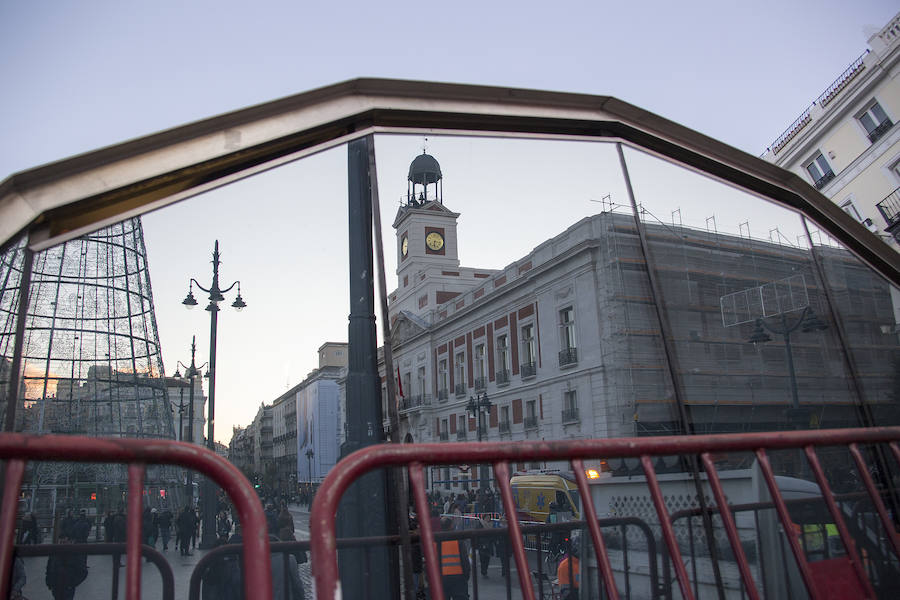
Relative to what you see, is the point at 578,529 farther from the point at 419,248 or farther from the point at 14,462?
the point at 14,462

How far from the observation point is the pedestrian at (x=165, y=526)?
6.28ft

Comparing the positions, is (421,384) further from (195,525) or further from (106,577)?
(106,577)

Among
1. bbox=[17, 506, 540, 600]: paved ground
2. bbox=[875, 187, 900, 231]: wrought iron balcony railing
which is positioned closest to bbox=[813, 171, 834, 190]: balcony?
bbox=[875, 187, 900, 231]: wrought iron balcony railing

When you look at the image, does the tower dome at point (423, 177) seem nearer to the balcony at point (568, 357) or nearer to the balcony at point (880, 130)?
the balcony at point (568, 357)

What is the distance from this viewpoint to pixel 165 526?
195 cm

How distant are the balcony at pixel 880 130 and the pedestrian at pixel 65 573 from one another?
26.3 meters

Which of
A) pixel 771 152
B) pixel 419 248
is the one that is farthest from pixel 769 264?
pixel 771 152

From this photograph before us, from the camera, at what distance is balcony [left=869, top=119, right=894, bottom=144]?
70.5 ft

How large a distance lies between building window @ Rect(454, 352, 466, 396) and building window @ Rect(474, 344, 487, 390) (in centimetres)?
6

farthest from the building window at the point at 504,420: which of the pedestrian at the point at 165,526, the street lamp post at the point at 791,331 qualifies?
the pedestrian at the point at 165,526

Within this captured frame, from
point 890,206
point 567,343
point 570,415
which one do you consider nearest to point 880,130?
point 890,206

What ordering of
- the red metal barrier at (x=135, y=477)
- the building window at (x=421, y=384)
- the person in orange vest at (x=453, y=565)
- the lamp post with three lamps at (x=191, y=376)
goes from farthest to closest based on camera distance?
the building window at (x=421, y=384) → the person in orange vest at (x=453, y=565) → the lamp post with three lamps at (x=191, y=376) → the red metal barrier at (x=135, y=477)

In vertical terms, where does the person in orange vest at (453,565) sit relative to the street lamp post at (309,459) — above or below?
below

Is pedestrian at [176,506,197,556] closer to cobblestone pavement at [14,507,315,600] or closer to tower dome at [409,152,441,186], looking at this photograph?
cobblestone pavement at [14,507,315,600]
